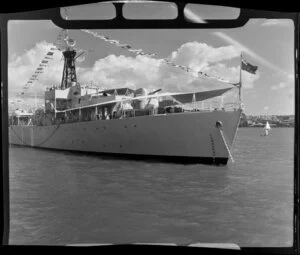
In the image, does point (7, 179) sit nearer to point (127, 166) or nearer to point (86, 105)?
point (127, 166)

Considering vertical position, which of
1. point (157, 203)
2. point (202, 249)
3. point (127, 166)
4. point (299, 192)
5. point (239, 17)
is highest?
point (239, 17)

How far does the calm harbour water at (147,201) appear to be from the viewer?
4597 millimetres

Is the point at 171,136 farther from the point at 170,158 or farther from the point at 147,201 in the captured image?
the point at 147,201

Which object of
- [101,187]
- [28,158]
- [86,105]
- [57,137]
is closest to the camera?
[101,187]

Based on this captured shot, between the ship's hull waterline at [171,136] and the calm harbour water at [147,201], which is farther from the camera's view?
the ship's hull waterline at [171,136]

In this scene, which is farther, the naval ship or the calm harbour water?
the naval ship

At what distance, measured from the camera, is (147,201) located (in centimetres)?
744

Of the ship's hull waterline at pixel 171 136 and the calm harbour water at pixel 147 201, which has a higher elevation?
the ship's hull waterline at pixel 171 136

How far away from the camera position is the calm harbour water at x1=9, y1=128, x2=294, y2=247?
4.60 metres

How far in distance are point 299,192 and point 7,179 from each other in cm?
119

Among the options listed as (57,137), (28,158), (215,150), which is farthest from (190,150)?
(28,158)

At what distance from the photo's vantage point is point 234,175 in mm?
9734

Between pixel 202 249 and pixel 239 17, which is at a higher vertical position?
pixel 239 17

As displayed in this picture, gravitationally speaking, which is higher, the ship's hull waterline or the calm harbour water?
the ship's hull waterline
